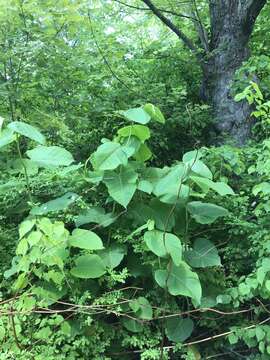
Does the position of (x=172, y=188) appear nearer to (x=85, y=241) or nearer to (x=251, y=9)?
(x=85, y=241)

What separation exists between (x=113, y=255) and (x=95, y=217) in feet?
0.80

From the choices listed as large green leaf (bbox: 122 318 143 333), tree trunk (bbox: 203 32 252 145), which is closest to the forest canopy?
large green leaf (bbox: 122 318 143 333)

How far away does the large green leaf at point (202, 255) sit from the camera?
7.32 feet

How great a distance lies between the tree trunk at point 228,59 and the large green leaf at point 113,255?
2336mm

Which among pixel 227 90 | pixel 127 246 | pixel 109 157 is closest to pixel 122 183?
pixel 109 157

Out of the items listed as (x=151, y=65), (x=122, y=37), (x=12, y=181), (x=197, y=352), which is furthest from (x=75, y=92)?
(x=197, y=352)

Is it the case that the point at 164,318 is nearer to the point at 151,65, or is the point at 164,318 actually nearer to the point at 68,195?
the point at 68,195

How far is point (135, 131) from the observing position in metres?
2.39

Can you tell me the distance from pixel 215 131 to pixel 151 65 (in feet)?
3.80

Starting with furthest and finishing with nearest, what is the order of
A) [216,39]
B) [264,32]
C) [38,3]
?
[264,32], [216,39], [38,3]

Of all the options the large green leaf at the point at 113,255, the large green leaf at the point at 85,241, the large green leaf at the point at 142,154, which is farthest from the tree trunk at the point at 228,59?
the large green leaf at the point at 85,241

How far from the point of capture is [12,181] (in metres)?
2.45

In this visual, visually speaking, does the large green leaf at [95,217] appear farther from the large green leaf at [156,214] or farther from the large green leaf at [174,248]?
the large green leaf at [174,248]

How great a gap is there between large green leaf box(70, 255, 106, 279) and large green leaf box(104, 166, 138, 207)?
33 cm
